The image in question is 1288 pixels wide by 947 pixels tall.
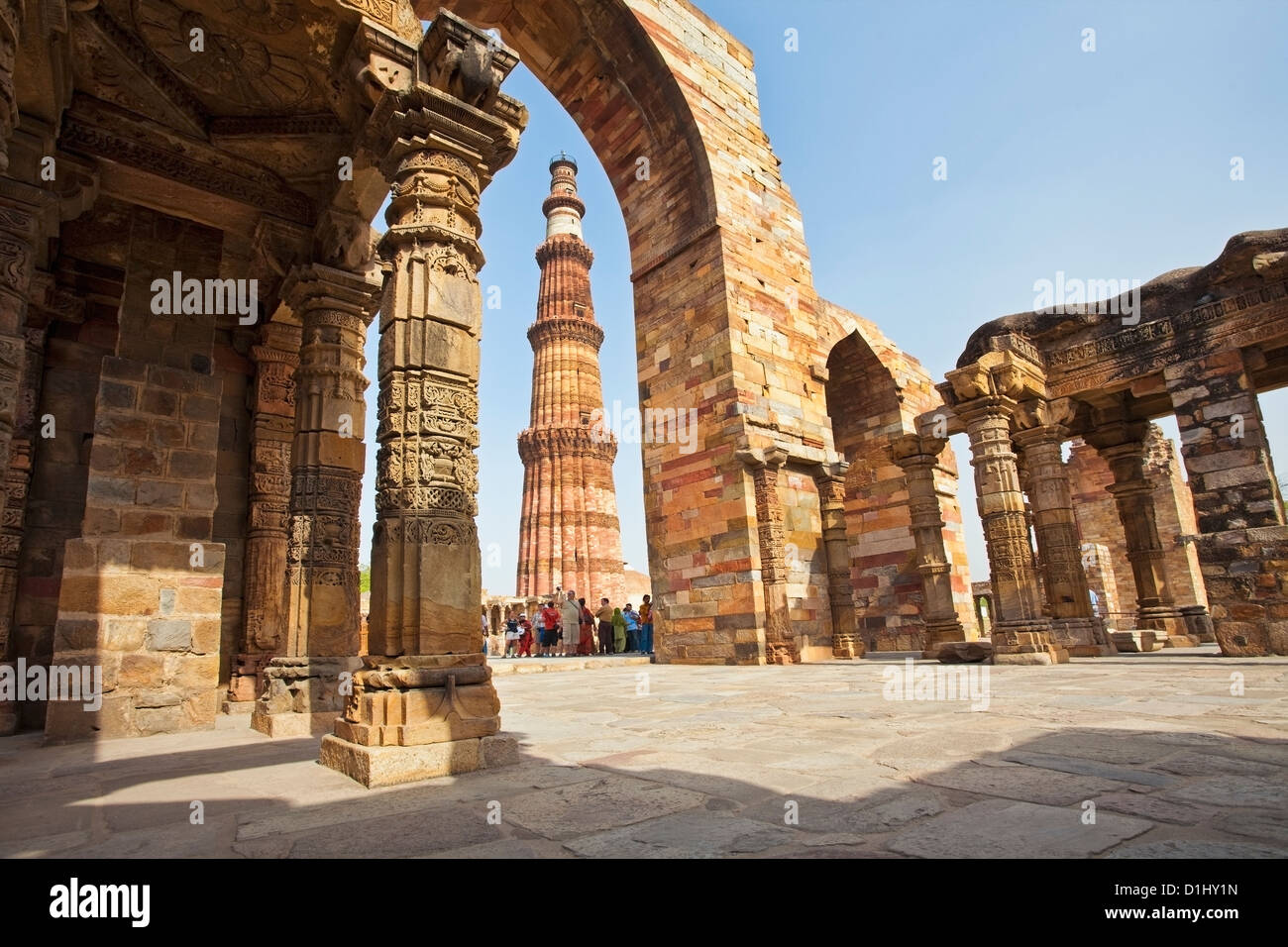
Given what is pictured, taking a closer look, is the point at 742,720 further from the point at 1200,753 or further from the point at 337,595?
the point at 337,595

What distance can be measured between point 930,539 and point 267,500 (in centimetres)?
929

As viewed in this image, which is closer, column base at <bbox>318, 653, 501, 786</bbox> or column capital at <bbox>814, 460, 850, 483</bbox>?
column base at <bbox>318, 653, 501, 786</bbox>

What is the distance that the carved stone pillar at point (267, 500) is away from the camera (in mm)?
5887

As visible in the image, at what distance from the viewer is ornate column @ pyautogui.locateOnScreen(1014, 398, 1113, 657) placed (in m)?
9.43

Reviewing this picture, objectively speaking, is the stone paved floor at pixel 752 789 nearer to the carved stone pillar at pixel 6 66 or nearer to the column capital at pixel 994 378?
the carved stone pillar at pixel 6 66

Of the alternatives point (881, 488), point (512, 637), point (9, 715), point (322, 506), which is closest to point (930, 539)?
point (881, 488)

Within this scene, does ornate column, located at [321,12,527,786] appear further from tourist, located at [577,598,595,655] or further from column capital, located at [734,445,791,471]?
tourist, located at [577,598,595,655]

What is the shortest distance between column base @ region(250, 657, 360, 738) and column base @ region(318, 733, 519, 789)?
1570 mm

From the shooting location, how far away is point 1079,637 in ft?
29.8

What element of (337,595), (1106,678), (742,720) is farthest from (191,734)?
(1106,678)

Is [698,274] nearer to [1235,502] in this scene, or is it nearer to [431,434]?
[1235,502]

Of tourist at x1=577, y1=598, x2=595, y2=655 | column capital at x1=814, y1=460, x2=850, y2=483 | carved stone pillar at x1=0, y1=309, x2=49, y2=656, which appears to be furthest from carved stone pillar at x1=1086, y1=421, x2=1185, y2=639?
carved stone pillar at x1=0, y1=309, x2=49, y2=656

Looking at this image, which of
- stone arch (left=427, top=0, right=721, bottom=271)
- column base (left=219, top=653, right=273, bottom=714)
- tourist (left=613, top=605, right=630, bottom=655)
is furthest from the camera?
tourist (left=613, top=605, right=630, bottom=655)
